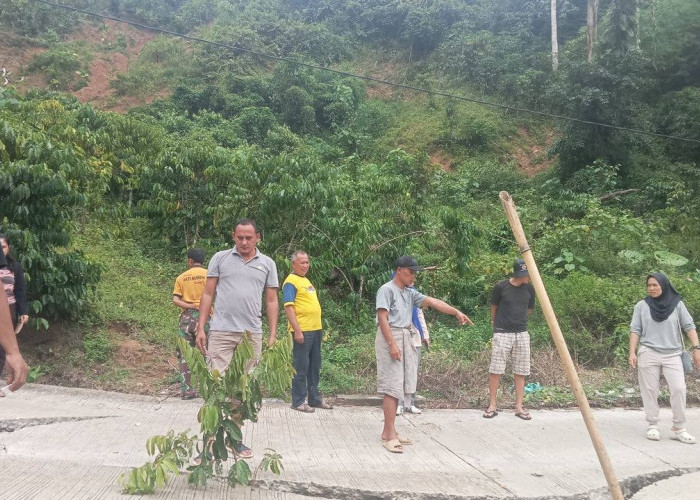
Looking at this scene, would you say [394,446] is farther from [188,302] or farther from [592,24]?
[592,24]

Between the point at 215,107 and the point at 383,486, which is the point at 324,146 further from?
the point at 383,486

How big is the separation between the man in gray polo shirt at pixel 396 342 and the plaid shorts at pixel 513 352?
131cm

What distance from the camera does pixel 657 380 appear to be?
5.46 metres

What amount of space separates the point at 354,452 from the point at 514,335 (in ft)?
7.48

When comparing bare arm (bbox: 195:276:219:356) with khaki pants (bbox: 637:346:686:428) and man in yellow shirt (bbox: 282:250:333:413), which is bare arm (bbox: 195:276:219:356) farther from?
khaki pants (bbox: 637:346:686:428)

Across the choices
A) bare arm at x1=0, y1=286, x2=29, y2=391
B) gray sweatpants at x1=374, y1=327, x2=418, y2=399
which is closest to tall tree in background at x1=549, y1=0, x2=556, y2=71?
gray sweatpants at x1=374, y1=327, x2=418, y2=399

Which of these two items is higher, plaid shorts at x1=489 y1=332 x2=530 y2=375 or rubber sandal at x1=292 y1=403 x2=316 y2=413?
plaid shorts at x1=489 y1=332 x2=530 y2=375

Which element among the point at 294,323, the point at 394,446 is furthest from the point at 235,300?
the point at 394,446

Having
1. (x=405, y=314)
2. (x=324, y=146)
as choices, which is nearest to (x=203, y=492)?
(x=405, y=314)

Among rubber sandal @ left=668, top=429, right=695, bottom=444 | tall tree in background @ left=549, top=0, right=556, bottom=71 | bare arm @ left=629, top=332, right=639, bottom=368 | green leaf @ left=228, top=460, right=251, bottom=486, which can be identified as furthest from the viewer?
tall tree in background @ left=549, top=0, right=556, bottom=71

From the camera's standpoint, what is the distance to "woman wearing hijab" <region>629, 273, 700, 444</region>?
536 centimetres

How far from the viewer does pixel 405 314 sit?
480cm

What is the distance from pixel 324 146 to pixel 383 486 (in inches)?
859

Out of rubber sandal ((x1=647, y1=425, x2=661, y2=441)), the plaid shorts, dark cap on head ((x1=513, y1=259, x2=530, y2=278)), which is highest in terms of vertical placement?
dark cap on head ((x1=513, y1=259, x2=530, y2=278))
